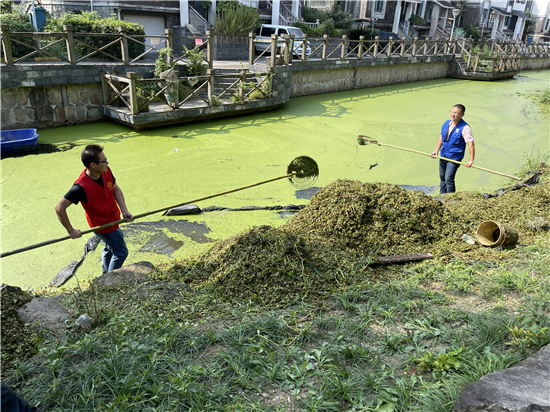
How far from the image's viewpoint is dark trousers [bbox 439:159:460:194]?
553 centimetres

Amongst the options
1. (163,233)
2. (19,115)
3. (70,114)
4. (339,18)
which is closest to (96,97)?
(70,114)

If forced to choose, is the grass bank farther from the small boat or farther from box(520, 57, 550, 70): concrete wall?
box(520, 57, 550, 70): concrete wall

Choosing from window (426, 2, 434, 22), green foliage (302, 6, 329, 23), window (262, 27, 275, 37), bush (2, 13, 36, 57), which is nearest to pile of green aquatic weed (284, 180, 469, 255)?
bush (2, 13, 36, 57)

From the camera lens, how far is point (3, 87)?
24.4 ft

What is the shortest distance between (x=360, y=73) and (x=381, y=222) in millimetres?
11598

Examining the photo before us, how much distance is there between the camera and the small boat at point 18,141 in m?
6.45

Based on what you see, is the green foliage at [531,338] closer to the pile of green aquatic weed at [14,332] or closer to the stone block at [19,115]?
the pile of green aquatic weed at [14,332]

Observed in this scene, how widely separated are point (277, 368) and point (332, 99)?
11.0 meters

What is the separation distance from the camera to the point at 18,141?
6.54 meters

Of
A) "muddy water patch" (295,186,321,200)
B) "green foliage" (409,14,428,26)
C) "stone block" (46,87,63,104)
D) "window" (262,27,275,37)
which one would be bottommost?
"muddy water patch" (295,186,321,200)

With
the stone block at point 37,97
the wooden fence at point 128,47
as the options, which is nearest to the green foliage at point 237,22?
the wooden fence at point 128,47

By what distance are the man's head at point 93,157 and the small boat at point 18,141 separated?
430 centimetres

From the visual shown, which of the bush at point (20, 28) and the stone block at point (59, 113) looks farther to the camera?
the bush at point (20, 28)

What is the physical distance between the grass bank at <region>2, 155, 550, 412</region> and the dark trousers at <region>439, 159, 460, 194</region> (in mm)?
1750
